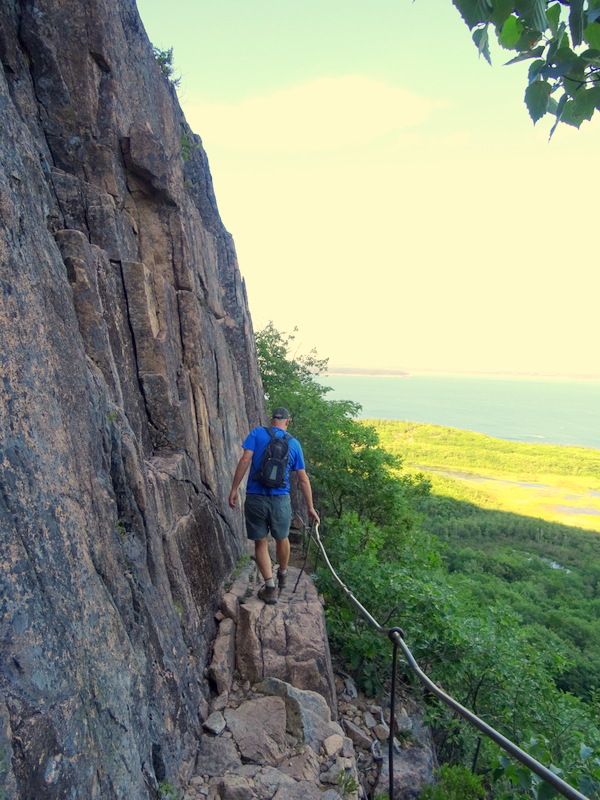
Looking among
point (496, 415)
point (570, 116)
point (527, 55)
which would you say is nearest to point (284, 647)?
point (570, 116)

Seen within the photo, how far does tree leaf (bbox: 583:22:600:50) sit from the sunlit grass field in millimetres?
62758

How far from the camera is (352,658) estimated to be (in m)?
7.46

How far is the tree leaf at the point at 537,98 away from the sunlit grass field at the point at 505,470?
205ft

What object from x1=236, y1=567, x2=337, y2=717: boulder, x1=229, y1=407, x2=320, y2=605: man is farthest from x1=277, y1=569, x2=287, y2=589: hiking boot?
x1=236, y1=567, x2=337, y2=717: boulder

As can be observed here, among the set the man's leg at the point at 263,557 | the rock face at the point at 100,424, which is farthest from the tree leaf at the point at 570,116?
the man's leg at the point at 263,557

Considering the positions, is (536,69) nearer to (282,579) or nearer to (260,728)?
(260,728)

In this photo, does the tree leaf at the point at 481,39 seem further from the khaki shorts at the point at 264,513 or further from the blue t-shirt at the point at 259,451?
the khaki shorts at the point at 264,513

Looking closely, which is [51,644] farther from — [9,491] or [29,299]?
[29,299]

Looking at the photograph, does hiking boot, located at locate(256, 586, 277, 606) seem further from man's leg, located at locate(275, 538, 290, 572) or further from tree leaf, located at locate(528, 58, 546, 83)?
tree leaf, located at locate(528, 58, 546, 83)

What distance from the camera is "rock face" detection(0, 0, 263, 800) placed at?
274cm

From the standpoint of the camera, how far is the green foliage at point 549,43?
2033 millimetres

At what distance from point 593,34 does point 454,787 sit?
23.6 ft

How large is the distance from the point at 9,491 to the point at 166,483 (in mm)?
3001

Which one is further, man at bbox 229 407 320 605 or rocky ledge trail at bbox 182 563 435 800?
man at bbox 229 407 320 605
